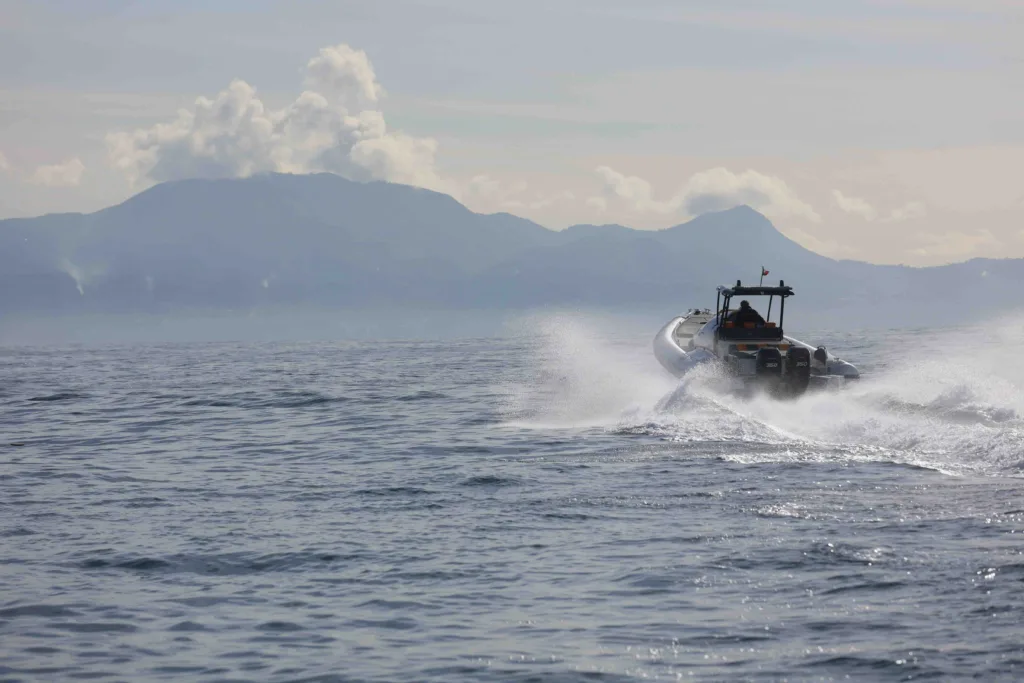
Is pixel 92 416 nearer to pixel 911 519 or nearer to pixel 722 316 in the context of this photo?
pixel 722 316

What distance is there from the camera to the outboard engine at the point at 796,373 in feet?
90.5

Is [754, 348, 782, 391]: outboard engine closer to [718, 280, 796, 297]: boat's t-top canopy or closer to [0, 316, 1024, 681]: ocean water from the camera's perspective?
[0, 316, 1024, 681]: ocean water

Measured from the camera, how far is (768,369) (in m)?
27.6

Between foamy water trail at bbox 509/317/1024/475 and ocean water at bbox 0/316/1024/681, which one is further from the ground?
foamy water trail at bbox 509/317/1024/475

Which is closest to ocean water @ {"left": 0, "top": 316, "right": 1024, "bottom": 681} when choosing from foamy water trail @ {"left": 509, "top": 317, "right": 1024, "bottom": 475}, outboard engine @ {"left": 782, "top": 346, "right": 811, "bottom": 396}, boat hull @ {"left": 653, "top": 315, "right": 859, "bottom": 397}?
foamy water trail @ {"left": 509, "top": 317, "right": 1024, "bottom": 475}

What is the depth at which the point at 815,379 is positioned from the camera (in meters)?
28.3

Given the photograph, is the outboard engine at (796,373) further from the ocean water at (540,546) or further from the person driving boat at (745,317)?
the person driving boat at (745,317)

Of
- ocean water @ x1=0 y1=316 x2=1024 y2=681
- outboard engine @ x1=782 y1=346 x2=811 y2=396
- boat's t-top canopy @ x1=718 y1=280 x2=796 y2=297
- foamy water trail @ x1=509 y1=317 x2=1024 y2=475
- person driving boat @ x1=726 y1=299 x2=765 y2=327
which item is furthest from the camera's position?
person driving boat @ x1=726 y1=299 x2=765 y2=327

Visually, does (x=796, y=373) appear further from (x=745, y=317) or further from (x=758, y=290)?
(x=758, y=290)

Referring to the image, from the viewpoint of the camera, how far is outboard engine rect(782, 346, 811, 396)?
27594 millimetres

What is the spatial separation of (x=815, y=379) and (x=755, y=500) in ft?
39.8

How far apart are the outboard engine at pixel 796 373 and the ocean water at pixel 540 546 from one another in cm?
73

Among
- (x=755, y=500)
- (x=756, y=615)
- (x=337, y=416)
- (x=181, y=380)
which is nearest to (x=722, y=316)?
(x=337, y=416)

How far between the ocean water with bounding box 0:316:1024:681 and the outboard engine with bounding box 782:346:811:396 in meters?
0.73
